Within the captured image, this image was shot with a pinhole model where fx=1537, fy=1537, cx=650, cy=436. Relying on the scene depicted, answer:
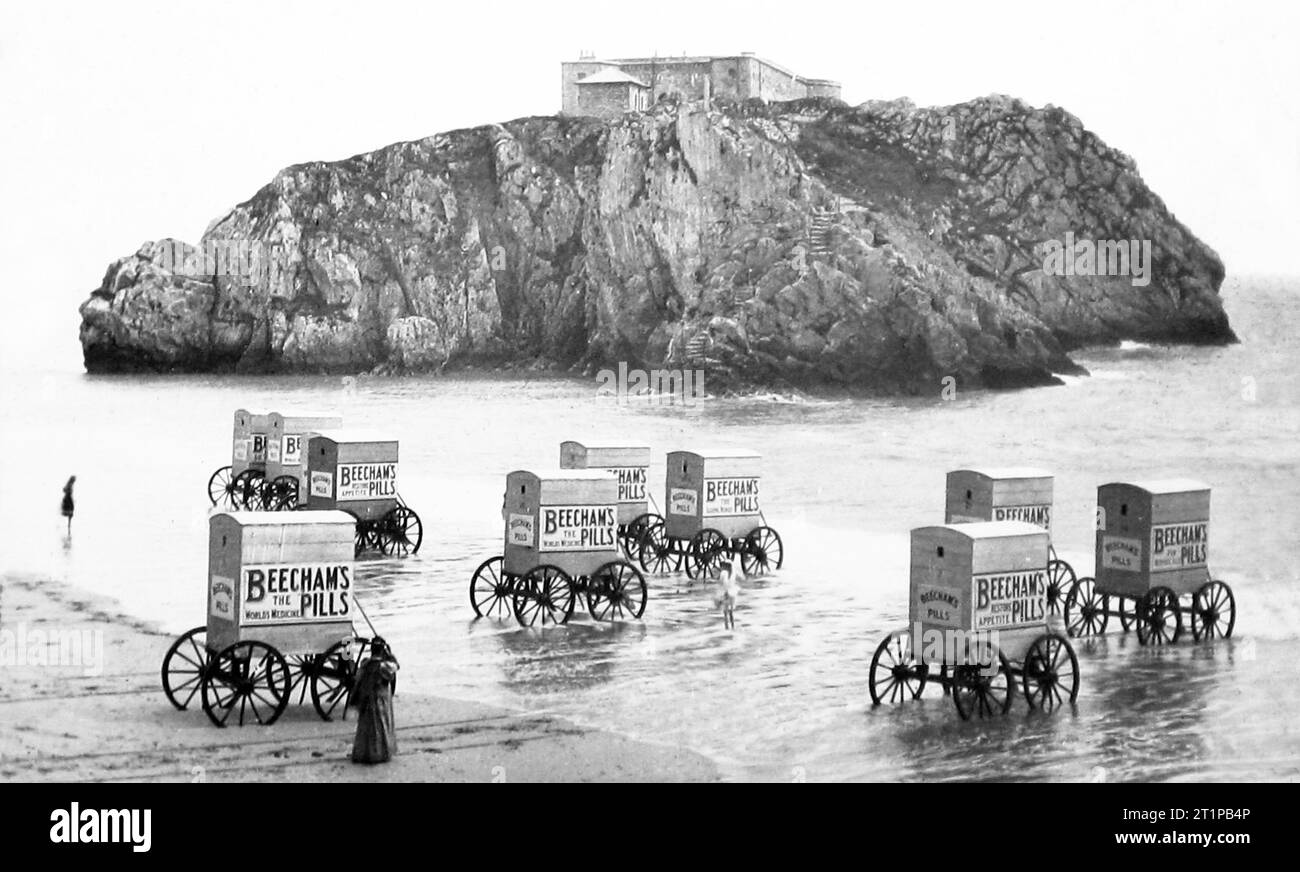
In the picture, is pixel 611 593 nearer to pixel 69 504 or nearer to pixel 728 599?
pixel 728 599

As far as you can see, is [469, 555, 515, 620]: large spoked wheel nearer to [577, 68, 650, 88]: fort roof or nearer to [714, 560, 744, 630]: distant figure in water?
[714, 560, 744, 630]: distant figure in water

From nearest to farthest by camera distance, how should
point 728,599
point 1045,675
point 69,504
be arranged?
point 1045,675, point 728,599, point 69,504

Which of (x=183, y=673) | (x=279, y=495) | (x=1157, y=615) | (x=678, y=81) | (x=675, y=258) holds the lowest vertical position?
(x=183, y=673)

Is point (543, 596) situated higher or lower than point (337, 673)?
higher

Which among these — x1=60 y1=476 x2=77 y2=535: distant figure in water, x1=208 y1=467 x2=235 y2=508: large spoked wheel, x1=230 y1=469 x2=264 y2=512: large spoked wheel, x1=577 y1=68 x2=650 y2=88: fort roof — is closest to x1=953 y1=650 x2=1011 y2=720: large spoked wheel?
x1=60 y1=476 x2=77 y2=535: distant figure in water

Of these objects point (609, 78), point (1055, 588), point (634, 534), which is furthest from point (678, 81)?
point (1055, 588)
